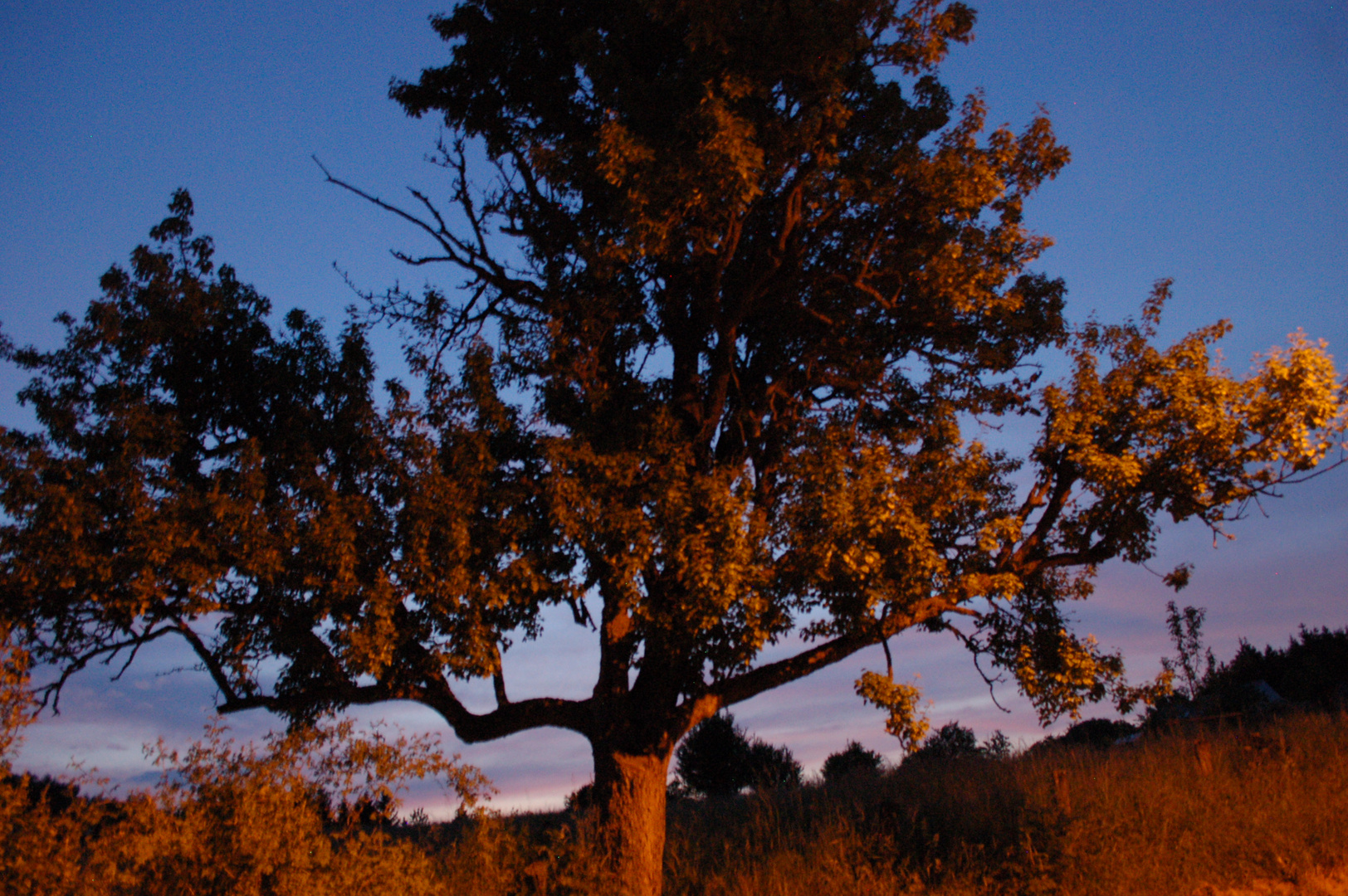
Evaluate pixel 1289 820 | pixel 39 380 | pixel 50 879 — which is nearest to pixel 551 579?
pixel 50 879

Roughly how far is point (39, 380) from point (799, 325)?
11.4m

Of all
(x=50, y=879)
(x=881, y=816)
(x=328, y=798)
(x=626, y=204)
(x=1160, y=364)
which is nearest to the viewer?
(x=50, y=879)

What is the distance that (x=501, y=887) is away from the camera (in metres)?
9.23

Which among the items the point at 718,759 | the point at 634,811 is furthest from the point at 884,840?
the point at 718,759

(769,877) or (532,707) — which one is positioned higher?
(532,707)

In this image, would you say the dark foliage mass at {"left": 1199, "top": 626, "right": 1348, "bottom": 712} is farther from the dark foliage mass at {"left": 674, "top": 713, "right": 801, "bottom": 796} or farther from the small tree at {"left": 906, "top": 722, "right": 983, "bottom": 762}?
the dark foliage mass at {"left": 674, "top": 713, "right": 801, "bottom": 796}

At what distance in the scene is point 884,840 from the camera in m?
11.7

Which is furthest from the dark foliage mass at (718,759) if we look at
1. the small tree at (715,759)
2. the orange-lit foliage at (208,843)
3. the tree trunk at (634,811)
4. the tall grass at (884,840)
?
the orange-lit foliage at (208,843)

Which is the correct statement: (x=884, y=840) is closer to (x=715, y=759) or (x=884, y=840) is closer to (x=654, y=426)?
(x=654, y=426)

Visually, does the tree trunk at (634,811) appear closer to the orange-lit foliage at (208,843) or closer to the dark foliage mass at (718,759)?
the orange-lit foliage at (208,843)

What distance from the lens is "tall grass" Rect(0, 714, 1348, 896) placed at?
288 inches

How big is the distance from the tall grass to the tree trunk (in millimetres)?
389

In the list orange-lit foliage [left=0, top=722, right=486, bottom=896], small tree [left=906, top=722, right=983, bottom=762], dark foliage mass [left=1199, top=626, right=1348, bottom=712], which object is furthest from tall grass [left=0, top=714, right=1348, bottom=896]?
dark foliage mass [left=1199, top=626, right=1348, bottom=712]

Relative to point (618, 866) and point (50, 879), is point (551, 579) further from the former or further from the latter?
point (50, 879)
